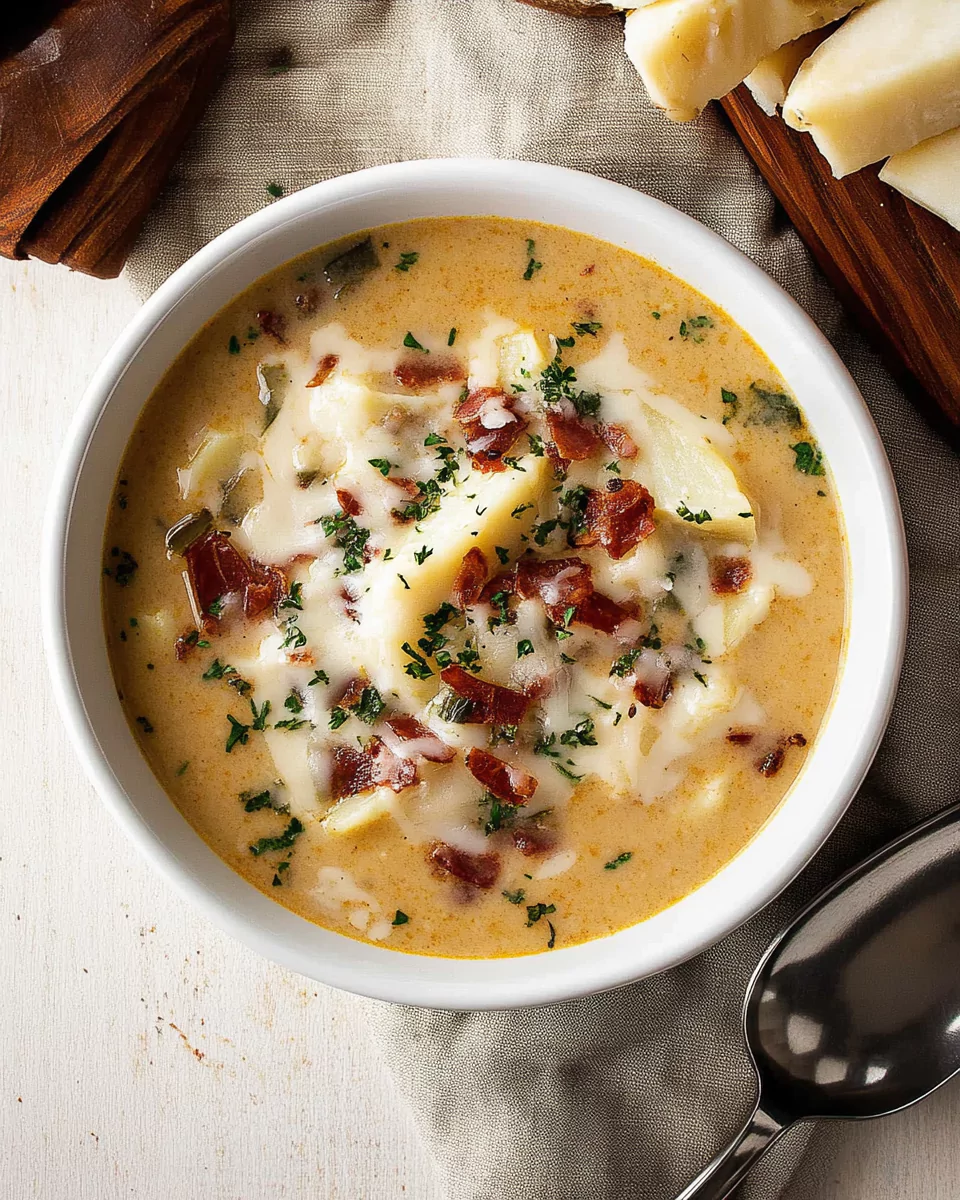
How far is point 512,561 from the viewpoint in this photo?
241 cm

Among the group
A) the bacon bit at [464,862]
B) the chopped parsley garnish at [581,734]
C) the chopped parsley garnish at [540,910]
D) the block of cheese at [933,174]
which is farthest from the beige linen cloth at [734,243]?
the chopped parsley garnish at [581,734]

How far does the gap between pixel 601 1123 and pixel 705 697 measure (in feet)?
4.07

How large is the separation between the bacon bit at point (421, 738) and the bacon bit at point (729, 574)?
70cm

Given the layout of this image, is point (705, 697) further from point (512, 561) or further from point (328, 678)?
point (328, 678)

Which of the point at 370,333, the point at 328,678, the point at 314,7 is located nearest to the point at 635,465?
the point at 370,333

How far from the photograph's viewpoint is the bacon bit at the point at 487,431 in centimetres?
236

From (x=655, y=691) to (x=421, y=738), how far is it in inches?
20.9

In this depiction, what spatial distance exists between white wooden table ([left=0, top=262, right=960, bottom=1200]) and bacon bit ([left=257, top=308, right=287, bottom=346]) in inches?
26.8

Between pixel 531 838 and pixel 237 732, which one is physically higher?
pixel 237 732

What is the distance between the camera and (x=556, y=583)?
2369 millimetres

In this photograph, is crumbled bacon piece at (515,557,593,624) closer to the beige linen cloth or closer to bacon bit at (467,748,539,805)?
bacon bit at (467,748,539,805)

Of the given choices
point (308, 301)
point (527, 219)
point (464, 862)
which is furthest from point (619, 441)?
point (464, 862)

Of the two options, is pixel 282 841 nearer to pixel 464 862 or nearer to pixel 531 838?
pixel 464 862

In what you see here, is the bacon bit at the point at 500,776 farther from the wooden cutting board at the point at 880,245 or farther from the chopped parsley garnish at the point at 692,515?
the wooden cutting board at the point at 880,245
